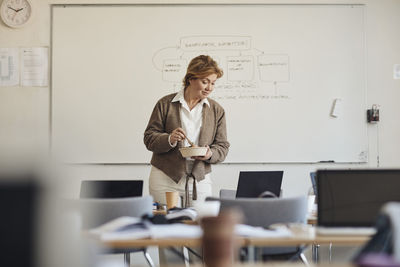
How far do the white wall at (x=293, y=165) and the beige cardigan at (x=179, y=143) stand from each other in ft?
4.23

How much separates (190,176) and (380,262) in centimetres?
230

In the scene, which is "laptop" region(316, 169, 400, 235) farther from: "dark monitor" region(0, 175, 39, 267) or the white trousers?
the white trousers

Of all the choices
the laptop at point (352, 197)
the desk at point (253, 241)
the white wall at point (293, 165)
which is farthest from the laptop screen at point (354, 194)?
the white wall at point (293, 165)

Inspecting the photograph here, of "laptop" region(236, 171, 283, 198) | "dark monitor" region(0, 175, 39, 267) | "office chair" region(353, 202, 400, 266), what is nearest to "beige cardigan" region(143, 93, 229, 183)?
"laptop" region(236, 171, 283, 198)

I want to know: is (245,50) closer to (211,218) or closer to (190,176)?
(190,176)

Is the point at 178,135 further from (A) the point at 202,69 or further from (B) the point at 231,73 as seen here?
(B) the point at 231,73

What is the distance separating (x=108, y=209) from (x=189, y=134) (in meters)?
1.55

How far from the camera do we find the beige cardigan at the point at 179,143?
11.1ft

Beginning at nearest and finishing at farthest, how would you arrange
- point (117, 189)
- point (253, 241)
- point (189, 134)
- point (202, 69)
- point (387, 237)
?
point (387, 237) → point (253, 241) → point (117, 189) → point (202, 69) → point (189, 134)

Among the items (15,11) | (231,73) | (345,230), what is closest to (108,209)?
(345,230)

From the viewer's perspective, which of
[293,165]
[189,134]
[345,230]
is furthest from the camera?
[293,165]

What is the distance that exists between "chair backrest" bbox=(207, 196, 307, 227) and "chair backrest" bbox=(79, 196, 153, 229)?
1.03 ft

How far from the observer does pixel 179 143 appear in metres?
3.43

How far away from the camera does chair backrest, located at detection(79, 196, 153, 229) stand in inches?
78.6
